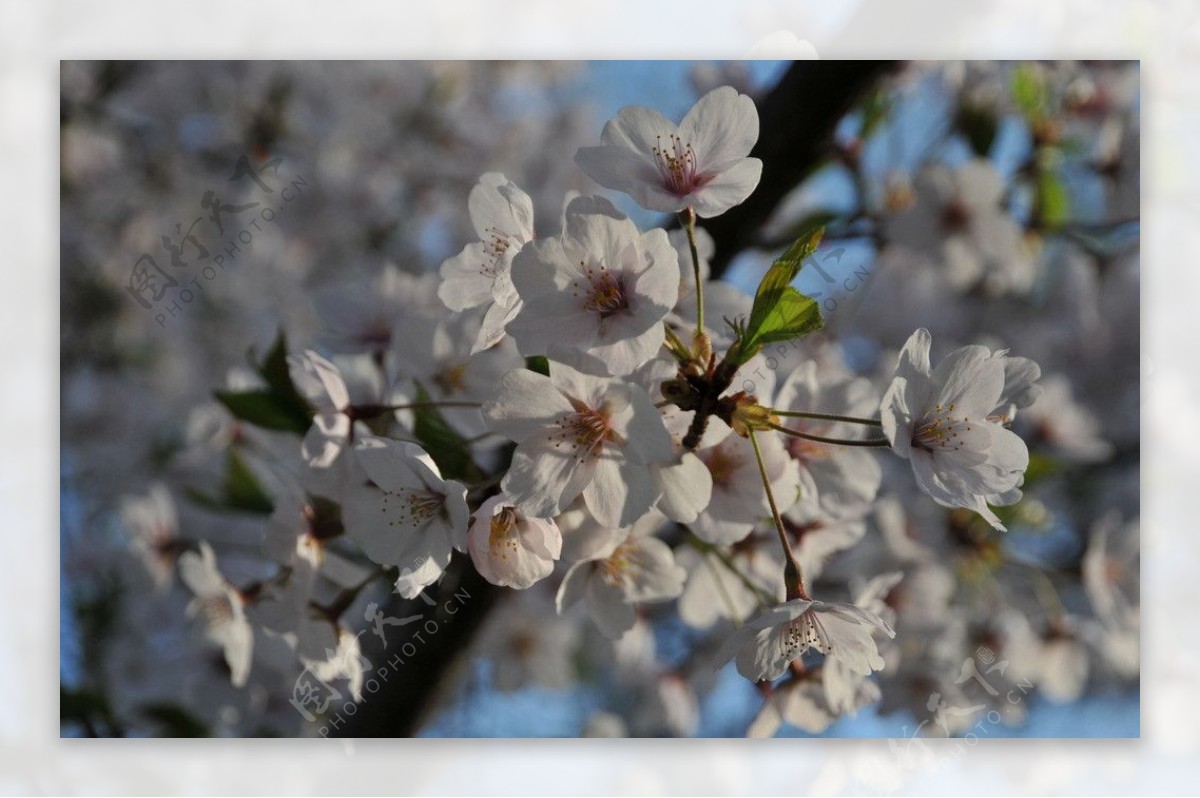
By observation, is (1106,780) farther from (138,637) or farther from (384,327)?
(138,637)

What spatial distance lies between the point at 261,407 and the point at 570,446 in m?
0.48

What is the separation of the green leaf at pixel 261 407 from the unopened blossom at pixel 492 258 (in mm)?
288

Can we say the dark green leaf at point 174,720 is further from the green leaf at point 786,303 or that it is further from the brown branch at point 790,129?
the green leaf at point 786,303

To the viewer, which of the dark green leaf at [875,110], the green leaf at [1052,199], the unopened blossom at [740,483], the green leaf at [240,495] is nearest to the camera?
the unopened blossom at [740,483]

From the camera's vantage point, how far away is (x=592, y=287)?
716 mm

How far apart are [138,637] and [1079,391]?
5.27 feet

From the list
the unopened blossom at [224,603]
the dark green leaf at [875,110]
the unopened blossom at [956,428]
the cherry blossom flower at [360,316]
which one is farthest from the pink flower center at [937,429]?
the dark green leaf at [875,110]

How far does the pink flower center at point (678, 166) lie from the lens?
0.75 meters

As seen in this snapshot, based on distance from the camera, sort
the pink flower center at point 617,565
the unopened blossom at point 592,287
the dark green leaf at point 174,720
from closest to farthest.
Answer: the unopened blossom at point 592,287 → the pink flower center at point 617,565 → the dark green leaf at point 174,720

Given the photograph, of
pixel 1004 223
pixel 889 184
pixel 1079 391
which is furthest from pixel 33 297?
pixel 1079 391

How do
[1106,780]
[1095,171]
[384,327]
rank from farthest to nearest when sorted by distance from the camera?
[1095,171]
[1106,780]
[384,327]

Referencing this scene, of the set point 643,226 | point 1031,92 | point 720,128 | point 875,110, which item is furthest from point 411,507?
point 1031,92

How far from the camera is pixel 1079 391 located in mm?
1786

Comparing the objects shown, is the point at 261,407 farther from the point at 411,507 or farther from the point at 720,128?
the point at 720,128
